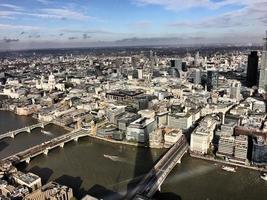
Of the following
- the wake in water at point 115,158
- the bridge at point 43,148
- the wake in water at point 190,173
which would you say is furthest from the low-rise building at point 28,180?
the wake in water at point 190,173

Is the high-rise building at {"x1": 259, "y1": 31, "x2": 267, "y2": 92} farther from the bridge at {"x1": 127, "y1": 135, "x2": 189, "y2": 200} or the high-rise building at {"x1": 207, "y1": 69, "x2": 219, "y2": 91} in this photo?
the bridge at {"x1": 127, "y1": 135, "x2": 189, "y2": 200}

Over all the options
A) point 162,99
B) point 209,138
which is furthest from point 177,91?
point 209,138

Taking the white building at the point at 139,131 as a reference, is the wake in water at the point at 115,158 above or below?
below

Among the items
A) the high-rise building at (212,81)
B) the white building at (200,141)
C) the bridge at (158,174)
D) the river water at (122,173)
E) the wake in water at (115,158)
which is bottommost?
the river water at (122,173)

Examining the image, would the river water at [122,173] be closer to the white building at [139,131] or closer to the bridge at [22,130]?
the white building at [139,131]

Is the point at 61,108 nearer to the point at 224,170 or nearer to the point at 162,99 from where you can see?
the point at 162,99

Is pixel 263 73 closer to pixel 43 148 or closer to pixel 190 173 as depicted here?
pixel 190 173
